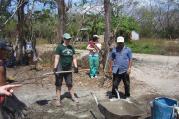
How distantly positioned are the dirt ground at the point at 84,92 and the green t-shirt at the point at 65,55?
98 centimetres

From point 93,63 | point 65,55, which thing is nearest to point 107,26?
point 93,63

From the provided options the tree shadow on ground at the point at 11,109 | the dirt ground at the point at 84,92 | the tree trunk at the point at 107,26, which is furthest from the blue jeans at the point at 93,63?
the tree shadow on ground at the point at 11,109

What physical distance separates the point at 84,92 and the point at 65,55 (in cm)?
241

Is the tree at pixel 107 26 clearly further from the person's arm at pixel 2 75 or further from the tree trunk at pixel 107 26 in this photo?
the person's arm at pixel 2 75

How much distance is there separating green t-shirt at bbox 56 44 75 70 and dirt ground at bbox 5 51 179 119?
0.98 metres

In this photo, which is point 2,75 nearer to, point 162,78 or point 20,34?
point 162,78

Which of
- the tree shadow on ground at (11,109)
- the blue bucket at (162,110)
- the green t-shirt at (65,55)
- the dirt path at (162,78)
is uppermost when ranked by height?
the green t-shirt at (65,55)

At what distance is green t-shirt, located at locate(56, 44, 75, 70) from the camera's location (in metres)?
10.7

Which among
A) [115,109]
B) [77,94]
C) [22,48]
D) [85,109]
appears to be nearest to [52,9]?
[22,48]

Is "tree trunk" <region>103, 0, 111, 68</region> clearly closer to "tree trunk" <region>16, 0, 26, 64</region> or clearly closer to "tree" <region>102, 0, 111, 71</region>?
"tree" <region>102, 0, 111, 71</region>

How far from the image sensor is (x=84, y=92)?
12.8m

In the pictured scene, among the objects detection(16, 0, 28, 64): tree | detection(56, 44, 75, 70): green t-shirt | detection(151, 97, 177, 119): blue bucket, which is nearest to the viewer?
detection(151, 97, 177, 119): blue bucket

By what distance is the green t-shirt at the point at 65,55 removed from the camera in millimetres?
10680

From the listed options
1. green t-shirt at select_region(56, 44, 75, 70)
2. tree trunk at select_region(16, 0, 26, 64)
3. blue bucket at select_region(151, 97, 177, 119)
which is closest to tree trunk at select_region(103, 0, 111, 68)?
green t-shirt at select_region(56, 44, 75, 70)
